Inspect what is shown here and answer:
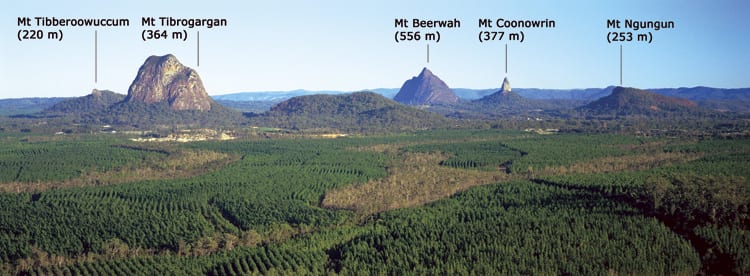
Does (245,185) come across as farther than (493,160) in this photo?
No

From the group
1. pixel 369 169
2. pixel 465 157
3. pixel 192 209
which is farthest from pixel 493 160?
pixel 192 209

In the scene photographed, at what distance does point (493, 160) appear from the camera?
15688 centimetres

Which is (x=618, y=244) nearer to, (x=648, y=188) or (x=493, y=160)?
(x=648, y=188)

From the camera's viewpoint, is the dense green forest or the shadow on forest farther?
the dense green forest

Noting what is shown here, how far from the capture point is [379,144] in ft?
653

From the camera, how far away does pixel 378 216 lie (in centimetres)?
9862

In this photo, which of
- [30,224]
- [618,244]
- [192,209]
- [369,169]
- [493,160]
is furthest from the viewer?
[493,160]

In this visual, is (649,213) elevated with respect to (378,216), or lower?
elevated

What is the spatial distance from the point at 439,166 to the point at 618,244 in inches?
2872

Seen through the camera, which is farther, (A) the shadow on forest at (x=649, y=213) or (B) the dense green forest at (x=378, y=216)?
(B) the dense green forest at (x=378, y=216)

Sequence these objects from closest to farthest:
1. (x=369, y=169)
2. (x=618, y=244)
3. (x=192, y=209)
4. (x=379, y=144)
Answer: (x=618, y=244)
(x=192, y=209)
(x=369, y=169)
(x=379, y=144)

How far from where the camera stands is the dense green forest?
75938mm

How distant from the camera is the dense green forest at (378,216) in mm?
75938

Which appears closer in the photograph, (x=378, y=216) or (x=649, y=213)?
(x=649, y=213)
